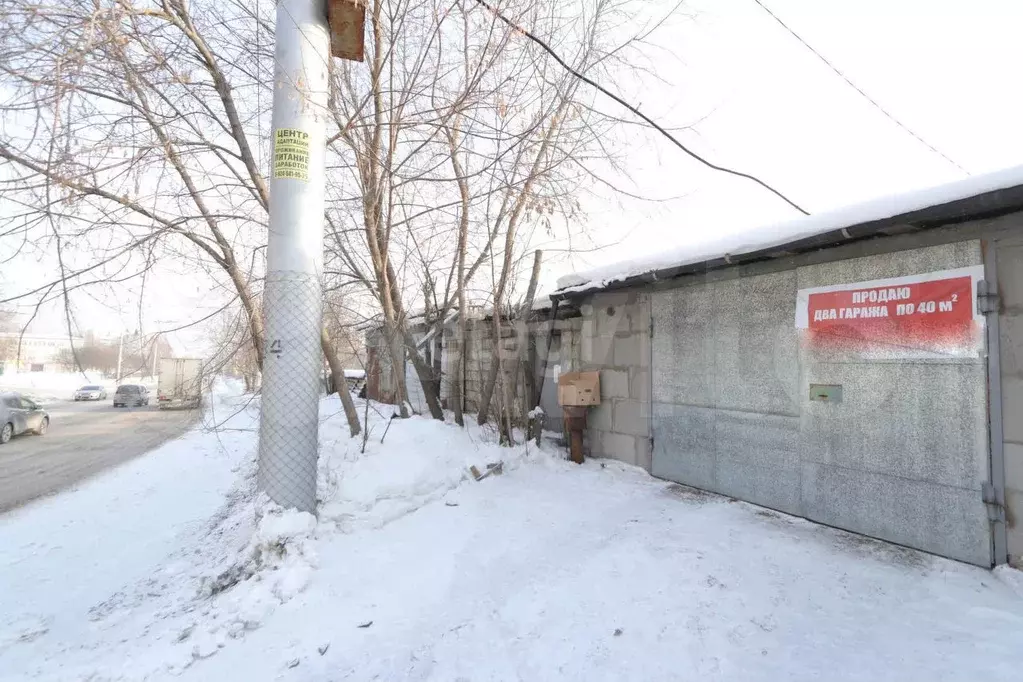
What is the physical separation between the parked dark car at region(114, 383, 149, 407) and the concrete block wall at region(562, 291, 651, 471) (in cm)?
2470

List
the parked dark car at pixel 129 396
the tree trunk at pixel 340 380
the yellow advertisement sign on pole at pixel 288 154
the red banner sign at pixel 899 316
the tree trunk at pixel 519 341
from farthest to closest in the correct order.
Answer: the parked dark car at pixel 129 396 < the tree trunk at pixel 519 341 < the tree trunk at pixel 340 380 < the yellow advertisement sign on pole at pixel 288 154 < the red banner sign at pixel 899 316

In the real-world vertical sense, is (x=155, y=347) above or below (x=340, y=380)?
above

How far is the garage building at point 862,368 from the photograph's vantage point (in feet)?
11.0

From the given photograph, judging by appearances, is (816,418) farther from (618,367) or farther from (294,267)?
(294,267)

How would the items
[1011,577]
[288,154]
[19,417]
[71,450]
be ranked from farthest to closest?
[19,417], [71,450], [288,154], [1011,577]

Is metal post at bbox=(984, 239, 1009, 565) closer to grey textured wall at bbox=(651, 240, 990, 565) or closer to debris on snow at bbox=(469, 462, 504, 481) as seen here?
grey textured wall at bbox=(651, 240, 990, 565)

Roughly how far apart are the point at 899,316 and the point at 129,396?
95.2 feet

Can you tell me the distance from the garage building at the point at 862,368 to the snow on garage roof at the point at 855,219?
0.01m

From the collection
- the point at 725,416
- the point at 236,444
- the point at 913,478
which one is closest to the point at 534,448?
the point at 725,416

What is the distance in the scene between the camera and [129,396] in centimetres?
Result: 2386

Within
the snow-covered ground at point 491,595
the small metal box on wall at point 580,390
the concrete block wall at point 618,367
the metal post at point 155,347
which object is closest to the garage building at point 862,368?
the concrete block wall at point 618,367

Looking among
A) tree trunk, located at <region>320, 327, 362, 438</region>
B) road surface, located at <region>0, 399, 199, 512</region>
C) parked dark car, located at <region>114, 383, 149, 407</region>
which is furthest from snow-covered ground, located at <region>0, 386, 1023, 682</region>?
parked dark car, located at <region>114, 383, 149, 407</region>

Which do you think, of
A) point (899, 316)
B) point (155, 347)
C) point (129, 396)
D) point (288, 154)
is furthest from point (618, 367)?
point (129, 396)

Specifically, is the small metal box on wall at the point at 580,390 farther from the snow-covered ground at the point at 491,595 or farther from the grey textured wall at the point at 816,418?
the snow-covered ground at the point at 491,595
